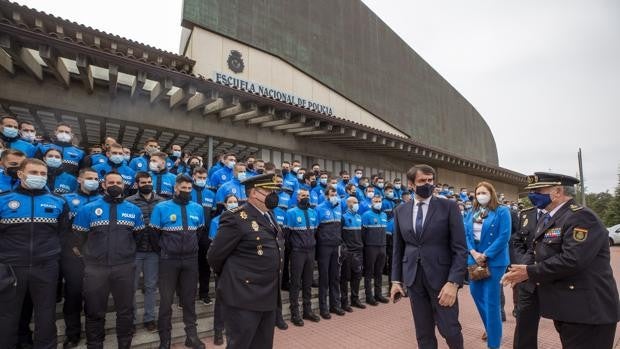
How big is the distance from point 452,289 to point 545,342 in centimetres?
332

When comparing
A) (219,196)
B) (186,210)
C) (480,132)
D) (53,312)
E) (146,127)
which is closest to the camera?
(53,312)

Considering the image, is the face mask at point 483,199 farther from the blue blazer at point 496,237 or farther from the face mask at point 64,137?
the face mask at point 64,137

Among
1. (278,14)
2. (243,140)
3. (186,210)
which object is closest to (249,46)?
(278,14)

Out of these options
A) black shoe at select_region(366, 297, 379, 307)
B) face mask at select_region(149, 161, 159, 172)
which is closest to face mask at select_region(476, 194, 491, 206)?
black shoe at select_region(366, 297, 379, 307)

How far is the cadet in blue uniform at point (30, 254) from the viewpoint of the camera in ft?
12.2

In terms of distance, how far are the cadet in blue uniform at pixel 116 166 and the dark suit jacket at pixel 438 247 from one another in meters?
5.15

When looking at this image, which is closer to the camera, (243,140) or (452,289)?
(452,289)

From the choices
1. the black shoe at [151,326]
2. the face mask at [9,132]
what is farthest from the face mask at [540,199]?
the face mask at [9,132]

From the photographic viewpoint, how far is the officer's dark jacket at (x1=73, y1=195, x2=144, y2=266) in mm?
4359

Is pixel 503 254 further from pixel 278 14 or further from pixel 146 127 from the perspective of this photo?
pixel 278 14

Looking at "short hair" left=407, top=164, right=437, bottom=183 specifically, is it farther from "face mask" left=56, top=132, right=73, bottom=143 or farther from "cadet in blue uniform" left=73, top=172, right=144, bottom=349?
"face mask" left=56, top=132, right=73, bottom=143

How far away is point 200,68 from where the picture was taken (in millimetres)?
11633

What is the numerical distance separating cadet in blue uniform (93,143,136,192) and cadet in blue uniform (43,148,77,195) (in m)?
0.54

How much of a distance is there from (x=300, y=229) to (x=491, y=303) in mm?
3227
